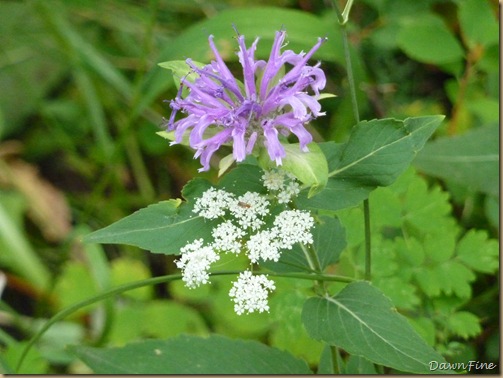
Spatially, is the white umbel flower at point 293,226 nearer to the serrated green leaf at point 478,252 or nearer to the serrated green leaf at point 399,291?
the serrated green leaf at point 399,291

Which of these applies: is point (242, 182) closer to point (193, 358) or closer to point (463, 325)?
point (193, 358)

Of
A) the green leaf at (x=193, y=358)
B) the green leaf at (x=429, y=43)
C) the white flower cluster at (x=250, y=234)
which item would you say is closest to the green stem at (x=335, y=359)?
Result: the green leaf at (x=193, y=358)

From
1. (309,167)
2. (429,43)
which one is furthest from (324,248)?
(429,43)

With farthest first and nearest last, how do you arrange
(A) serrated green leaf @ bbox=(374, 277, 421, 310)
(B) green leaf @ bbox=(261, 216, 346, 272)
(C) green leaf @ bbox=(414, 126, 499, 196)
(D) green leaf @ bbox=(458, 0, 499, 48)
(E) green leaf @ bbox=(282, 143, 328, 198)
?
(D) green leaf @ bbox=(458, 0, 499, 48) → (C) green leaf @ bbox=(414, 126, 499, 196) → (A) serrated green leaf @ bbox=(374, 277, 421, 310) → (B) green leaf @ bbox=(261, 216, 346, 272) → (E) green leaf @ bbox=(282, 143, 328, 198)

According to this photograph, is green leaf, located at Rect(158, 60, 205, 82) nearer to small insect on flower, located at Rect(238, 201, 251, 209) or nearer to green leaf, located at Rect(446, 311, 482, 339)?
small insect on flower, located at Rect(238, 201, 251, 209)

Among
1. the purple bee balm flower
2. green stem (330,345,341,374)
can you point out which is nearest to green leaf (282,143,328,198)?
the purple bee balm flower

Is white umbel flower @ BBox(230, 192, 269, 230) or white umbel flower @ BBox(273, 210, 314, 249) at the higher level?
white umbel flower @ BBox(230, 192, 269, 230)
